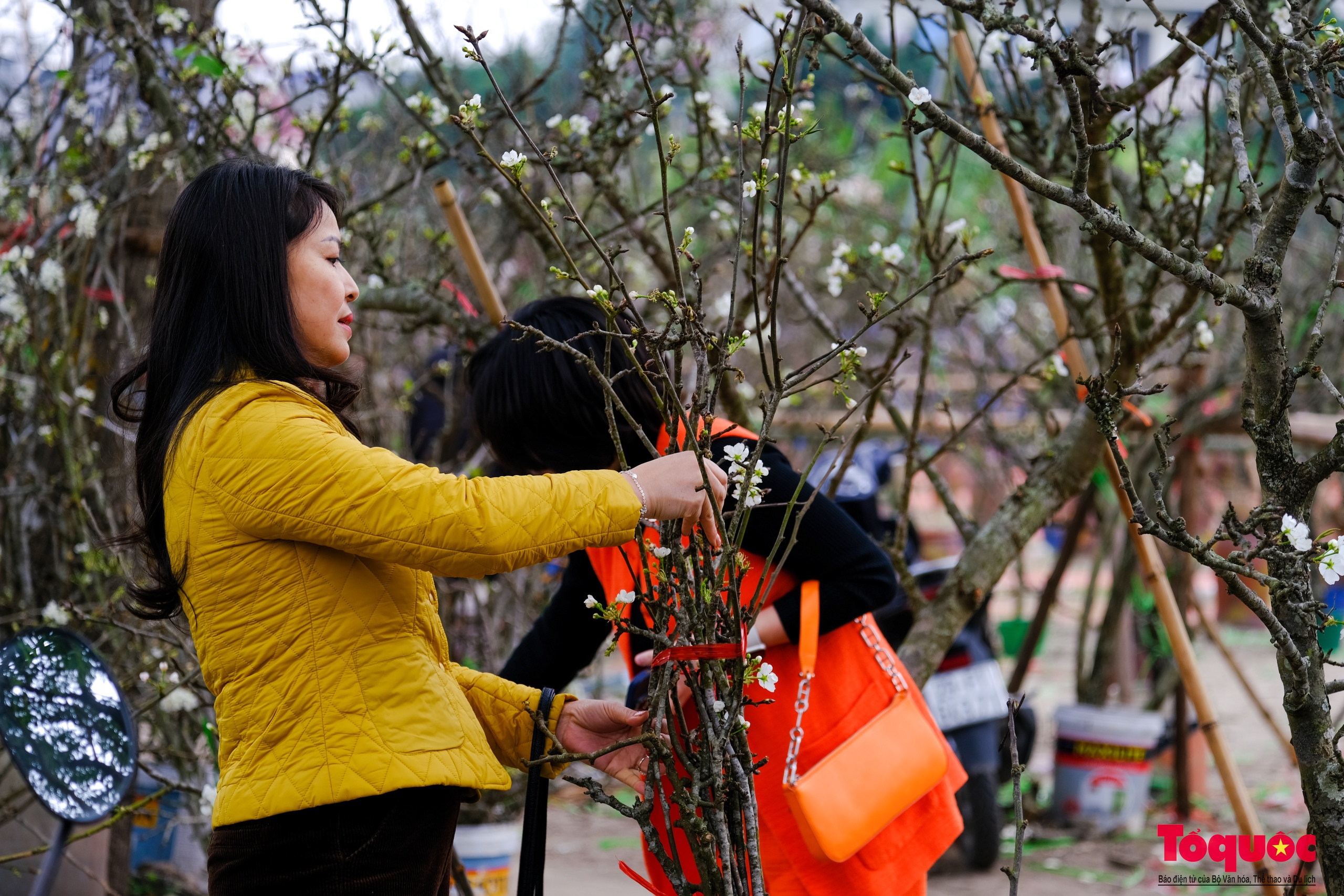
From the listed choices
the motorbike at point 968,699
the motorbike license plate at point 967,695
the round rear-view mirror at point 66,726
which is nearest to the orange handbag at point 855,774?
the round rear-view mirror at point 66,726

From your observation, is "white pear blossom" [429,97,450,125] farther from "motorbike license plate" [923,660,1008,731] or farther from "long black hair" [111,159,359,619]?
"motorbike license plate" [923,660,1008,731]

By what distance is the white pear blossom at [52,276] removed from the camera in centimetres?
330

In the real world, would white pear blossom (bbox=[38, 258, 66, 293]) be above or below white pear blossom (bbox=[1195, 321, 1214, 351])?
above

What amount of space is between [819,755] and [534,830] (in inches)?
18.4

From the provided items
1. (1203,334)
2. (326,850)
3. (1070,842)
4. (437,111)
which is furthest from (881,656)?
(1070,842)

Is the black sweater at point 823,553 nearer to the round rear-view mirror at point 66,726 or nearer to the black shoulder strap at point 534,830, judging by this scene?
the black shoulder strap at point 534,830

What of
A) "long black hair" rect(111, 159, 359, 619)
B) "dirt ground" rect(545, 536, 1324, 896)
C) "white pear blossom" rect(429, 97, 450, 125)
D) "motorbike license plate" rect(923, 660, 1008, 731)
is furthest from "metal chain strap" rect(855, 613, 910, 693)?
"motorbike license plate" rect(923, 660, 1008, 731)

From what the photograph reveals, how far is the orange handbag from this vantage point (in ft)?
5.97

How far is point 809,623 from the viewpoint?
6.08 feet

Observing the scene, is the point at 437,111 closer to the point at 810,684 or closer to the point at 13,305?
the point at 13,305

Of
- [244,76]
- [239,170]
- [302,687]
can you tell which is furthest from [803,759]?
[244,76]

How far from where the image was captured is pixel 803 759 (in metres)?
1.91

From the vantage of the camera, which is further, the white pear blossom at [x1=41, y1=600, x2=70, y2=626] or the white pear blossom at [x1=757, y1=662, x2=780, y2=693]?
the white pear blossom at [x1=41, y1=600, x2=70, y2=626]

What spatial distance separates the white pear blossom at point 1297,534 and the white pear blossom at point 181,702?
2367 millimetres
